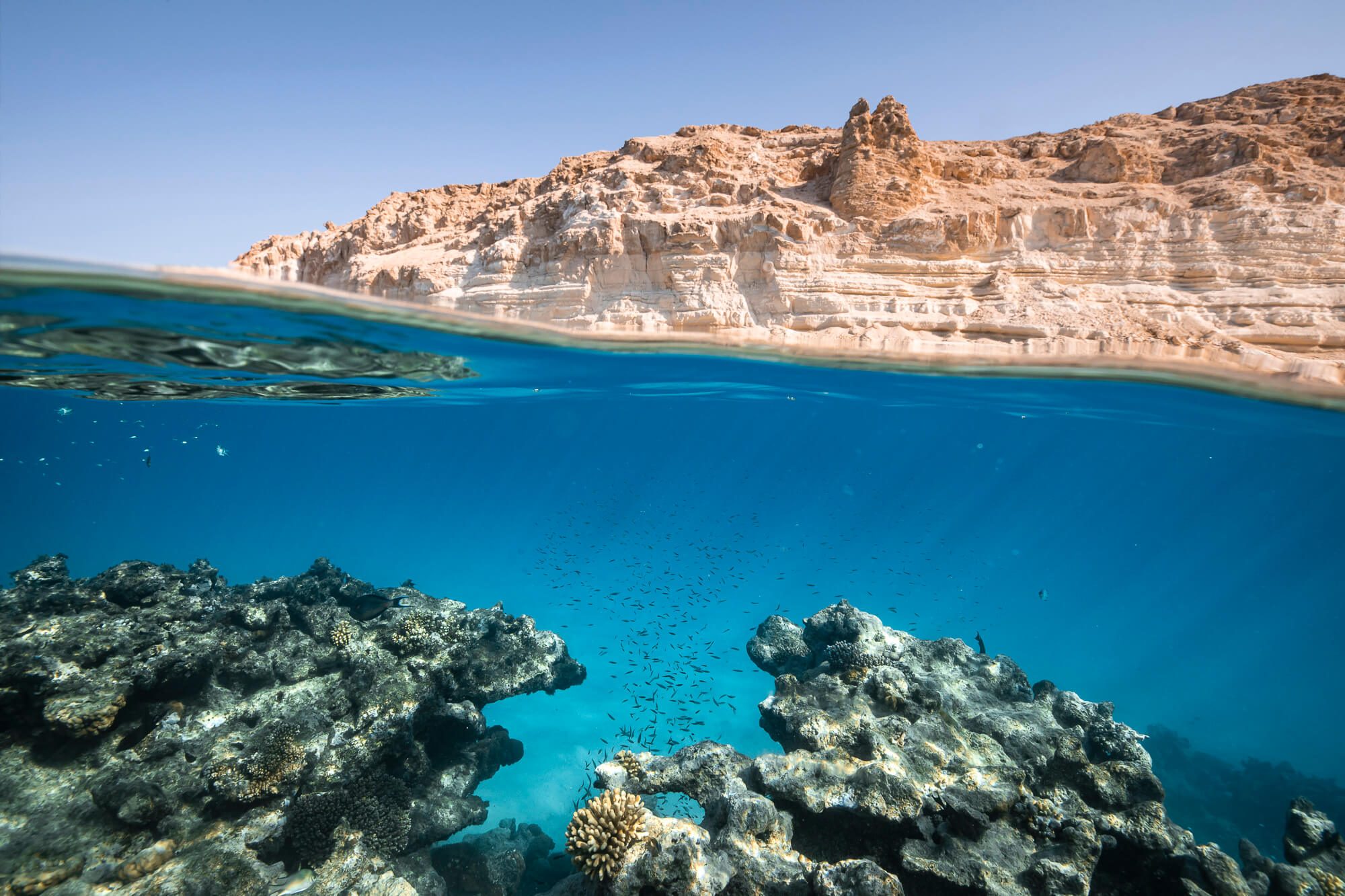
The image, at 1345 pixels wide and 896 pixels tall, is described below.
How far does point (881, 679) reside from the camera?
7094 millimetres

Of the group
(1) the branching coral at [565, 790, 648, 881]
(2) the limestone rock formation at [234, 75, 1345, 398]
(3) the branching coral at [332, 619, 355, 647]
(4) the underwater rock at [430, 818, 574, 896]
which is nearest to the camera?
(1) the branching coral at [565, 790, 648, 881]

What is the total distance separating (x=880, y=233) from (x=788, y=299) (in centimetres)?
308

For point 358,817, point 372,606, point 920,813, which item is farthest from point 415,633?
point 920,813

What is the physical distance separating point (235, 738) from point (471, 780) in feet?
9.50

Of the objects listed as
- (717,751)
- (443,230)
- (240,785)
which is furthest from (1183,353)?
(443,230)

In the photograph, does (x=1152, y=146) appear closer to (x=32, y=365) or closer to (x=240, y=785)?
(x=240, y=785)

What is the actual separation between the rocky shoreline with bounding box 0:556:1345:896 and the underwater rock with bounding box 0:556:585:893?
0.03 metres

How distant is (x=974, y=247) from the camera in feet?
46.3

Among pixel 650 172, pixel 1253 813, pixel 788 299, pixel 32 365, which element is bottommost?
pixel 1253 813

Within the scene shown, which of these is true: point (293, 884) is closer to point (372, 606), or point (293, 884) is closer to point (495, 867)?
point (495, 867)

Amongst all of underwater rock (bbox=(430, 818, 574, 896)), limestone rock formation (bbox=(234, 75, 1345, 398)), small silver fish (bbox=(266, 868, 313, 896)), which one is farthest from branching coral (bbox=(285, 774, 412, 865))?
limestone rock formation (bbox=(234, 75, 1345, 398))

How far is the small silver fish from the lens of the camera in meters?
5.27

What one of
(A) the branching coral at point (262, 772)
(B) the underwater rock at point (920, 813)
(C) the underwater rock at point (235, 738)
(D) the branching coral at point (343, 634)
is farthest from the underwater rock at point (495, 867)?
(D) the branching coral at point (343, 634)

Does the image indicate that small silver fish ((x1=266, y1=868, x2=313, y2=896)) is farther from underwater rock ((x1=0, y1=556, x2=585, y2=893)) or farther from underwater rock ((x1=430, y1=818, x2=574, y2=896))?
underwater rock ((x1=430, y1=818, x2=574, y2=896))
